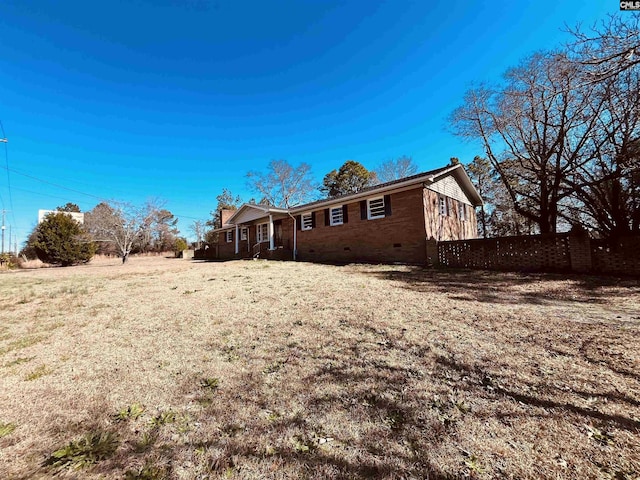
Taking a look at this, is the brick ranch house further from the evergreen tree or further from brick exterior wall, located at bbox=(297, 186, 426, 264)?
the evergreen tree

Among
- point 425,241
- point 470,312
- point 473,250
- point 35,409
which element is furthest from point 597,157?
point 35,409

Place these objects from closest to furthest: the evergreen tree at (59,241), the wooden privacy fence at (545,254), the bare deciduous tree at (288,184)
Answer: the wooden privacy fence at (545,254) < the evergreen tree at (59,241) < the bare deciduous tree at (288,184)

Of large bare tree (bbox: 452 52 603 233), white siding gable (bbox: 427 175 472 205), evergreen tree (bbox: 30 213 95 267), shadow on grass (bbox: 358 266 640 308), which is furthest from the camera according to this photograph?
evergreen tree (bbox: 30 213 95 267)

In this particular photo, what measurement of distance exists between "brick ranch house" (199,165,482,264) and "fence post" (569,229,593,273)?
14.1 ft

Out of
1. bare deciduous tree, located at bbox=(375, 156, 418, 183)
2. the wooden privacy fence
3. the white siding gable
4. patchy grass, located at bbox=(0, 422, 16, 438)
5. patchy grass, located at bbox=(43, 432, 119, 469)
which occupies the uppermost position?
bare deciduous tree, located at bbox=(375, 156, 418, 183)

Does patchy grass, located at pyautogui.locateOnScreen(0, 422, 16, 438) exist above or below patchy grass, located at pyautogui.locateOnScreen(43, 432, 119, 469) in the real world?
above

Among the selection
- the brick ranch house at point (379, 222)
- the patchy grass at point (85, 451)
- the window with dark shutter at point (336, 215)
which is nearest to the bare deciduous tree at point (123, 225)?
the brick ranch house at point (379, 222)

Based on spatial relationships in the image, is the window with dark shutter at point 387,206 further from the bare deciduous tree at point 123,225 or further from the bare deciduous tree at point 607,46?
the bare deciduous tree at point 123,225

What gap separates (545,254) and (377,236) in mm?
6040

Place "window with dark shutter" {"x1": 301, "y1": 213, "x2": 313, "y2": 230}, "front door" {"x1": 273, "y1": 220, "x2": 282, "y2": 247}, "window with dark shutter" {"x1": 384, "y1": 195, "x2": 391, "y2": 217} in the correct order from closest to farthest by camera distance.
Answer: "window with dark shutter" {"x1": 384, "y1": 195, "x2": 391, "y2": 217}
"window with dark shutter" {"x1": 301, "y1": 213, "x2": 313, "y2": 230}
"front door" {"x1": 273, "y1": 220, "x2": 282, "y2": 247}

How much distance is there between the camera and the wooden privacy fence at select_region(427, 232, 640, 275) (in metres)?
7.02

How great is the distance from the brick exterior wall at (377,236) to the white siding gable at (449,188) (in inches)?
55.7

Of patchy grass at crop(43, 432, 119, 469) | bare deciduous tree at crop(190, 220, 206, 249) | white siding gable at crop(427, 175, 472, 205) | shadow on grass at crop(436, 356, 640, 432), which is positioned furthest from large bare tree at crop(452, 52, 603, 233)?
bare deciduous tree at crop(190, 220, 206, 249)

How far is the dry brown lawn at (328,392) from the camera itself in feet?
5.23
